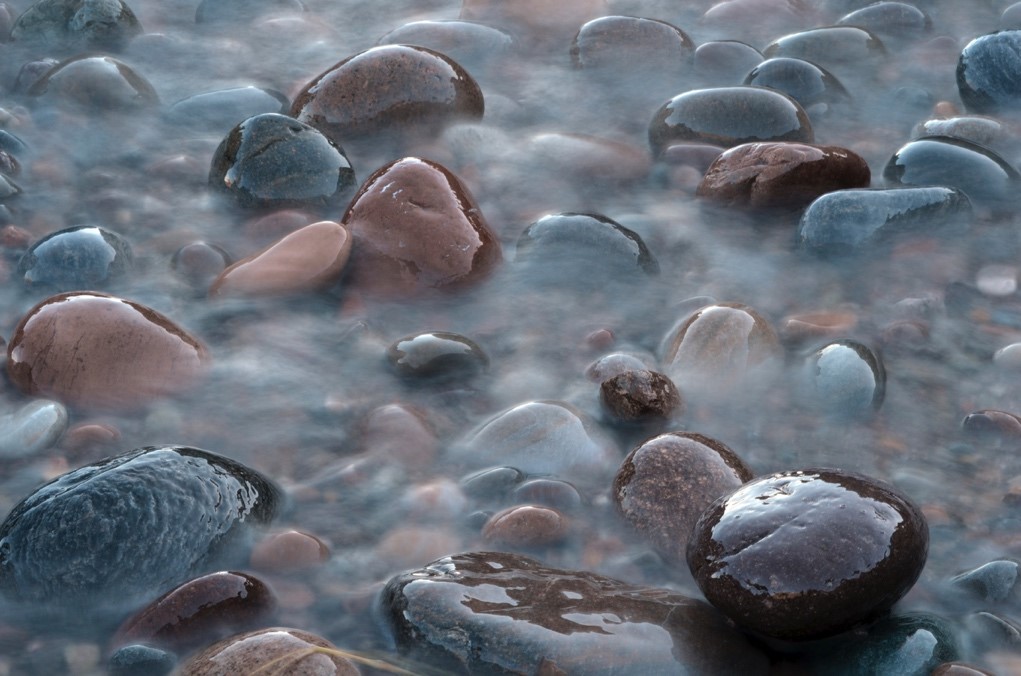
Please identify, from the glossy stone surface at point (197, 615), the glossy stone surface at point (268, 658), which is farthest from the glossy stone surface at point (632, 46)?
the glossy stone surface at point (268, 658)

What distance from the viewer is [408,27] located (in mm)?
4426

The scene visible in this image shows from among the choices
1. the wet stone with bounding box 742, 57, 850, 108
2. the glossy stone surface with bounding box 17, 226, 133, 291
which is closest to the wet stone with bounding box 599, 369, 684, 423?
the glossy stone surface with bounding box 17, 226, 133, 291

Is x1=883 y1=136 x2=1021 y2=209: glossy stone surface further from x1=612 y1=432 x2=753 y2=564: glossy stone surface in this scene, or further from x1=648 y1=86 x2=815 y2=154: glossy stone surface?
x1=612 y1=432 x2=753 y2=564: glossy stone surface

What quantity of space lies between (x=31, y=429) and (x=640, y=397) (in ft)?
4.62

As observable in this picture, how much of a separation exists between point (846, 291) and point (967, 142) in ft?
2.78

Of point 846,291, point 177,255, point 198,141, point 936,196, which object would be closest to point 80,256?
point 177,255

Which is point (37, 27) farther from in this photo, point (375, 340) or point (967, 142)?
point (967, 142)

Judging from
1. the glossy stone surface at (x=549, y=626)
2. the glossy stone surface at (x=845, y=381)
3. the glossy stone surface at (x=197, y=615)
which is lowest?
the glossy stone surface at (x=197, y=615)

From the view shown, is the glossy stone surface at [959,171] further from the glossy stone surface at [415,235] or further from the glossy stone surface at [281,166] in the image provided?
the glossy stone surface at [281,166]

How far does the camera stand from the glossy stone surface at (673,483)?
7.66 feet

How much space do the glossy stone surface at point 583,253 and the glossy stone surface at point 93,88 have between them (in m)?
1.71

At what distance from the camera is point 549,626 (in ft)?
6.57

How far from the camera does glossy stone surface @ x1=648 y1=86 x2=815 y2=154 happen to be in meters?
3.71

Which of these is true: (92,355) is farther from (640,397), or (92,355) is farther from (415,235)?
(640,397)
